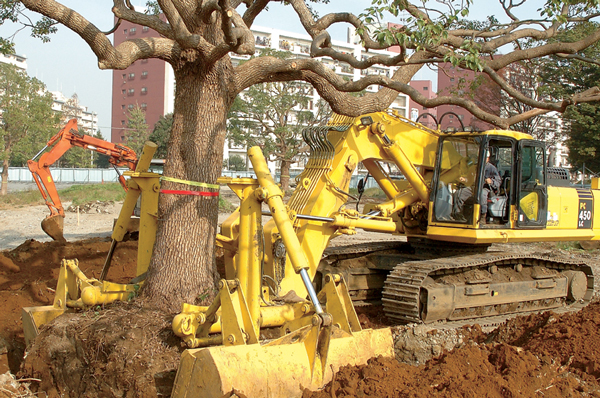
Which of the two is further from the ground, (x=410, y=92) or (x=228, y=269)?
(x=410, y=92)

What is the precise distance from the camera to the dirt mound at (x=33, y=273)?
646cm

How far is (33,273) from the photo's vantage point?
31.0 feet

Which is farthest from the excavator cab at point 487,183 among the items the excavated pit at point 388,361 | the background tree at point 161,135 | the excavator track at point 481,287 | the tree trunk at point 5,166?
the background tree at point 161,135

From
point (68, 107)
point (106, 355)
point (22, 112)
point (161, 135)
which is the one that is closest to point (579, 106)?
point (106, 355)

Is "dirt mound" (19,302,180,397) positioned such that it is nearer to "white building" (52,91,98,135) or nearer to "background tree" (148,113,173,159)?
"background tree" (148,113,173,159)

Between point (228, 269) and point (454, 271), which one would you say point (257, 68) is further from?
point (454, 271)

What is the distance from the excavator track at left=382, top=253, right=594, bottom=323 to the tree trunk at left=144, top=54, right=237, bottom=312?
98.7 inches

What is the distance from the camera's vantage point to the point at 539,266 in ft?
27.7

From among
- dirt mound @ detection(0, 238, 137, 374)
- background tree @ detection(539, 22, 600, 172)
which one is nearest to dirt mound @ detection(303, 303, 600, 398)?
dirt mound @ detection(0, 238, 137, 374)

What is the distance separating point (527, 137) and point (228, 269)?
15.1 ft

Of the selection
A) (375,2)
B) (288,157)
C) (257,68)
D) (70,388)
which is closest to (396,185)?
(257,68)

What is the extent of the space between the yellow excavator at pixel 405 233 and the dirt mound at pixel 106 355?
1.50 ft

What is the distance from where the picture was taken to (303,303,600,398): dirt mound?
4.21 m

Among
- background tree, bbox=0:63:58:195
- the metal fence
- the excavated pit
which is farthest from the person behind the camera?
the metal fence
